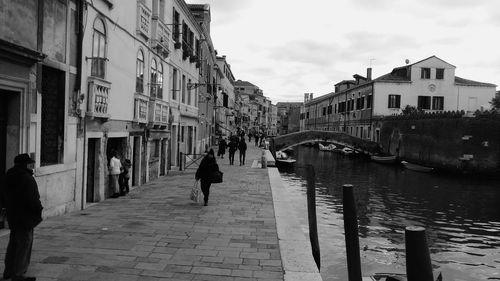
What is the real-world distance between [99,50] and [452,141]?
28412 mm

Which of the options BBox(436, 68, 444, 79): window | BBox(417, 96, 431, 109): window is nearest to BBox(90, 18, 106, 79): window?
BBox(417, 96, 431, 109): window

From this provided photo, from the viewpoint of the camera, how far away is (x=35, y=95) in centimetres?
777

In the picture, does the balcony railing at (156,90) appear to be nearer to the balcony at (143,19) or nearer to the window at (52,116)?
the balcony at (143,19)

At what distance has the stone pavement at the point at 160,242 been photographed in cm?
546

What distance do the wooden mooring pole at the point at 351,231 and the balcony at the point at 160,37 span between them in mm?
10766

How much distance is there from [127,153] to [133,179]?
5.26ft

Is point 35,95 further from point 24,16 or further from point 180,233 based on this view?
point 180,233

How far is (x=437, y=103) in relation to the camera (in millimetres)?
44188

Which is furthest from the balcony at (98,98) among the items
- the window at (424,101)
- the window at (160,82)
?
the window at (424,101)

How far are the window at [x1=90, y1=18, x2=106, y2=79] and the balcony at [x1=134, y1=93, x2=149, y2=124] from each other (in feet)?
9.19

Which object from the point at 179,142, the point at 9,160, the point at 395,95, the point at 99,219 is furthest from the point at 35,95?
the point at 395,95

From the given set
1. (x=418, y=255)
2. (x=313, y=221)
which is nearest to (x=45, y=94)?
(x=313, y=221)

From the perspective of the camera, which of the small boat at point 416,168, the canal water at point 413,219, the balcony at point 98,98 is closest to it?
the balcony at point 98,98

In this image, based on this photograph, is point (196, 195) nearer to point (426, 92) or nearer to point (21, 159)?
point (21, 159)
